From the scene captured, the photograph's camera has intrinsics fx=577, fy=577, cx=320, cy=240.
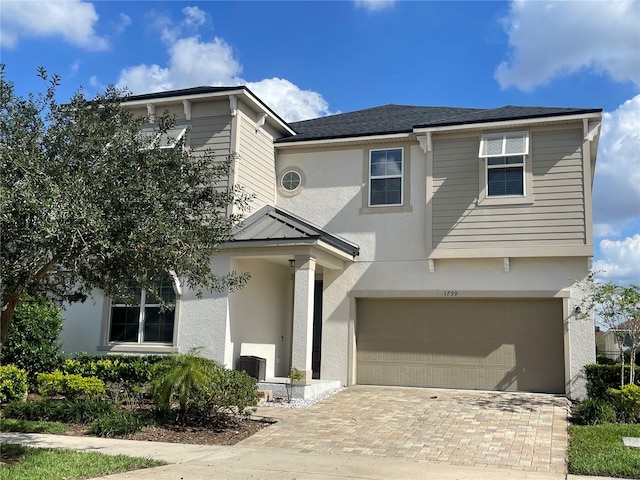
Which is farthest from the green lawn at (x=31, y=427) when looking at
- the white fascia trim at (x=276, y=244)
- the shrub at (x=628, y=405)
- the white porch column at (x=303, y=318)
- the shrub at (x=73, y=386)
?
the shrub at (x=628, y=405)

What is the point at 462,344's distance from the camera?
14391mm

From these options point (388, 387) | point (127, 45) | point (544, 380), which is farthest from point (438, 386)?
point (127, 45)

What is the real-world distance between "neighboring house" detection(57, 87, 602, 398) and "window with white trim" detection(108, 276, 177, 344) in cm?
4

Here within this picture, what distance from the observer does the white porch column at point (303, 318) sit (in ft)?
41.6

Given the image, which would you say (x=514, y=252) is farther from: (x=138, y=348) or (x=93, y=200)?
(x=93, y=200)

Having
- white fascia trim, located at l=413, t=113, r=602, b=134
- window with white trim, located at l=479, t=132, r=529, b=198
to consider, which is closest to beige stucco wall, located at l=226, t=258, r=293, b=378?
white fascia trim, located at l=413, t=113, r=602, b=134

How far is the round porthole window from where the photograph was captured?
1636cm

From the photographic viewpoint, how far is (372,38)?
12.7 metres

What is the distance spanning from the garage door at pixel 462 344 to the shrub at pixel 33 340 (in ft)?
24.5

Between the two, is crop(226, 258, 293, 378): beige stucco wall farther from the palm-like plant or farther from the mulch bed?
the mulch bed

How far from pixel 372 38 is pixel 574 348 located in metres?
8.48

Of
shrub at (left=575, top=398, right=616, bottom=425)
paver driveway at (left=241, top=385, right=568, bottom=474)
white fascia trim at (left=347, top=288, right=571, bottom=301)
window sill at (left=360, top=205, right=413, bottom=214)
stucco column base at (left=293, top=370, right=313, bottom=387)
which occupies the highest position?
window sill at (left=360, top=205, right=413, bottom=214)

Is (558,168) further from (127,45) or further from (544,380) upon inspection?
(127,45)

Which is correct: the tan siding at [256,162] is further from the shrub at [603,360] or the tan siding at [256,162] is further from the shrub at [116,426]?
the shrub at [603,360]
